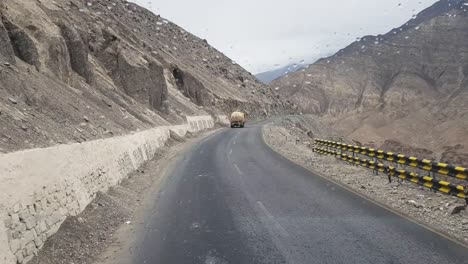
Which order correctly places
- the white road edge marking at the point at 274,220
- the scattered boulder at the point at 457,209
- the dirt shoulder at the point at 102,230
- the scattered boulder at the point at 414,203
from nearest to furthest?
the dirt shoulder at the point at 102,230, the white road edge marking at the point at 274,220, the scattered boulder at the point at 457,209, the scattered boulder at the point at 414,203

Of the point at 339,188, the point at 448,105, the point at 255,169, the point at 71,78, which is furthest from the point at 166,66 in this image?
the point at 448,105

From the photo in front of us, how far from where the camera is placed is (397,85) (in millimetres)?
139375

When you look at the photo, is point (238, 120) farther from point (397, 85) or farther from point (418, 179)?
point (397, 85)

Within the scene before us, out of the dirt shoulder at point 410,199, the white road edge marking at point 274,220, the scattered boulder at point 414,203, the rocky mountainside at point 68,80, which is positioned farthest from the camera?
the rocky mountainside at point 68,80

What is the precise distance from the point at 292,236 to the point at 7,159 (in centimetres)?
570

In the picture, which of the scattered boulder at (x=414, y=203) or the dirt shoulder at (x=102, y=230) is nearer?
the dirt shoulder at (x=102, y=230)

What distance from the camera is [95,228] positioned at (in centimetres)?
1017

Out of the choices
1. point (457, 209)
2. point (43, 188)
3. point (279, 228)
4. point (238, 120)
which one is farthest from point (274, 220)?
point (238, 120)

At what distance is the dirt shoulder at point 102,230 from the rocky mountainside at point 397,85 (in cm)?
8204

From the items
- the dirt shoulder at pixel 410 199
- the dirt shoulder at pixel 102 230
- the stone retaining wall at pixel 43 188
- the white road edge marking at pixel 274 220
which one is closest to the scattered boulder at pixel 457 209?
the dirt shoulder at pixel 410 199

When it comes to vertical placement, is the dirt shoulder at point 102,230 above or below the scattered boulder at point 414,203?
above

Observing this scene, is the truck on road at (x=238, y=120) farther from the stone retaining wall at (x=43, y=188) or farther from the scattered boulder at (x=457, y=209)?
the scattered boulder at (x=457, y=209)

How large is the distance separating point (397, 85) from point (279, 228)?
14166 centimetres

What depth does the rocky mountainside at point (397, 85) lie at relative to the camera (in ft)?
333
